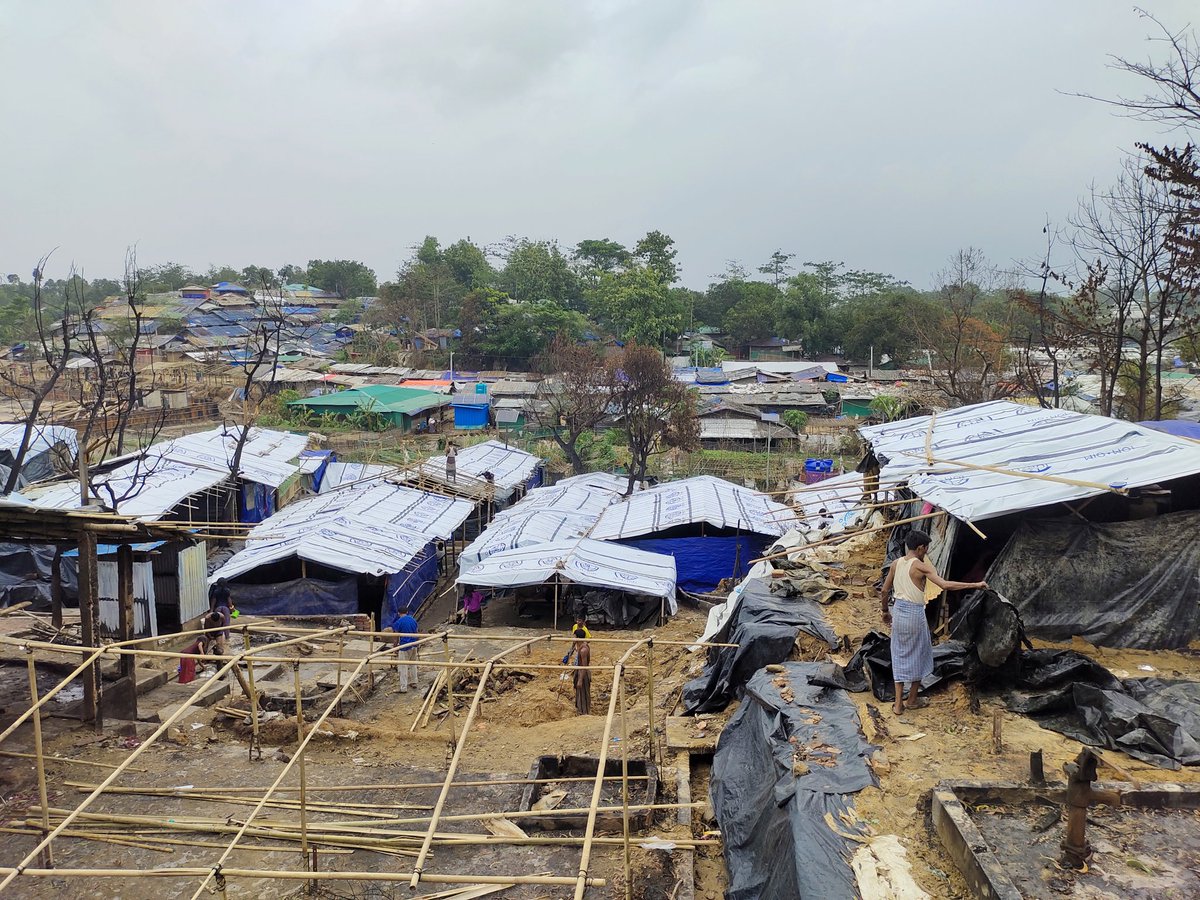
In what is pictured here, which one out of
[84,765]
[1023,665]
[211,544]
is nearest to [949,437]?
[1023,665]

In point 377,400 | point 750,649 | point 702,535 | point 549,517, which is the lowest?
point 702,535

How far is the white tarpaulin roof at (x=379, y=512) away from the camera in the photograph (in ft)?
52.0

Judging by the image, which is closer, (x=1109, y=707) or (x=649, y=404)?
(x=1109, y=707)

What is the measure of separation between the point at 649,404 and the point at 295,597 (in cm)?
1487

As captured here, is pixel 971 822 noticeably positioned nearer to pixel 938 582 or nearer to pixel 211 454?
pixel 938 582

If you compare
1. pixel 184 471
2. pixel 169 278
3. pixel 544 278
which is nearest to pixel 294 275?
pixel 169 278

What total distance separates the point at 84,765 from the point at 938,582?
25.3ft

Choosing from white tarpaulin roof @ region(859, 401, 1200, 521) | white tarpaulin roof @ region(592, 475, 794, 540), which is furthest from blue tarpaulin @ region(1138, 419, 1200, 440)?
white tarpaulin roof @ region(592, 475, 794, 540)

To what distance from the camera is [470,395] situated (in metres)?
37.6

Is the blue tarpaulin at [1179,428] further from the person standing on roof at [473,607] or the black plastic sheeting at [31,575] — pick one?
the black plastic sheeting at [31,575]

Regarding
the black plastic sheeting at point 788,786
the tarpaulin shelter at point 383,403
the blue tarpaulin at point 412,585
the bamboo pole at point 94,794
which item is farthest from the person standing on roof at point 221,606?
the tarpaulin shelter at point 383,403

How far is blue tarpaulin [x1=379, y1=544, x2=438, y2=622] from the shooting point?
1470cm

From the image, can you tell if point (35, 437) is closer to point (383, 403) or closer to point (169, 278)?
point (383, 403)

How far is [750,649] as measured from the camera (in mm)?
8047
